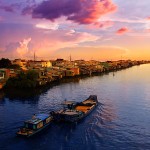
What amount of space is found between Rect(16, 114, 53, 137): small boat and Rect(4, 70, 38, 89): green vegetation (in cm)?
2772

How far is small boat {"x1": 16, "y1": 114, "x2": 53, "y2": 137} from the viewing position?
23875 millimetres

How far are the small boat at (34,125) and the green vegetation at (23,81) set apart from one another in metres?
27.7

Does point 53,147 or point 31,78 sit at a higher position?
point 31,78

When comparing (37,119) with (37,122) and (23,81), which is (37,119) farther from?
(23,81)

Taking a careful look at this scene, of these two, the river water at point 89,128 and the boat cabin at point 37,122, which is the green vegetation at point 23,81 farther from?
the boat cabin at point 37,122

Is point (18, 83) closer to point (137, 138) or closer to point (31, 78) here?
point (31, 78)

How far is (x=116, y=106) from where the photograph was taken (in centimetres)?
3691

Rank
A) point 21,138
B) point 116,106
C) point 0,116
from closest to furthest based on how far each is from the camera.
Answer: point 21,138
point 0,116
point 116,106

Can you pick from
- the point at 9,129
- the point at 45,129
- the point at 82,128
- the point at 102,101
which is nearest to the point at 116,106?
the point at 102,101

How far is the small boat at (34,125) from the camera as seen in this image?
2388cm

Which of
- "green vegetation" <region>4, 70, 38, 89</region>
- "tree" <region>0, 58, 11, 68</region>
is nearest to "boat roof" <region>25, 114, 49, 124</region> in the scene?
"green vegetation" <region>4, 70, 38, 89</region>

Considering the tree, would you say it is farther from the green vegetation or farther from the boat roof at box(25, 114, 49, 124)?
the boat roof at box(25, 114, 49, 124)

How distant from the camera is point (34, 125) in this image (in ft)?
81.0

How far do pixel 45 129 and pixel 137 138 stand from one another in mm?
8582
